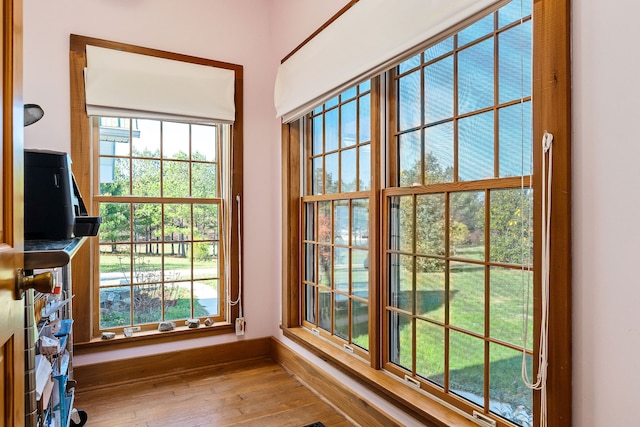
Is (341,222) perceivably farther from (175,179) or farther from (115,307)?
(115,307)

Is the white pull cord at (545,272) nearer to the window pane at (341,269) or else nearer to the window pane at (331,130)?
the window pane at (341,269)

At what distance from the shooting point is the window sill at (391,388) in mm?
1722

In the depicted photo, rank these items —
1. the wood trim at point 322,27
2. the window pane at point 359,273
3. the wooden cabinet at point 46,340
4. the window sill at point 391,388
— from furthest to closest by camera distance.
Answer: the window pane at point 359,273
the wood trim at point 322,27
the window sill at point 391,388
the wooden cabinet at point 46,340

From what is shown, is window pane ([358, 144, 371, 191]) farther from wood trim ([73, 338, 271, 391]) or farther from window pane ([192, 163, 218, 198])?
wood trim ([73, 338, 271, 391])

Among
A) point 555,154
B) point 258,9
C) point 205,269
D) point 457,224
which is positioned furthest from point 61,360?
point 258,9

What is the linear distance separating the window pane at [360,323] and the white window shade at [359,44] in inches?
50.7

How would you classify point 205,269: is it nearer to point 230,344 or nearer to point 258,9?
point 230,344

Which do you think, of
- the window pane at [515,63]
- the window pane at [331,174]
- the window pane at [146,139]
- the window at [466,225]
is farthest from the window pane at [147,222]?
the window pane at [515,63]

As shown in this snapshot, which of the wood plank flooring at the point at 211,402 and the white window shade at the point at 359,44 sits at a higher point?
the white window shade at the point at 359,44

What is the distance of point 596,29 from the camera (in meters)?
1.20

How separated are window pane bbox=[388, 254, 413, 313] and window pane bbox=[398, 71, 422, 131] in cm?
69

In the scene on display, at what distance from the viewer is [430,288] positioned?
1.91 meters

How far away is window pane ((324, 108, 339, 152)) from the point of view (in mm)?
2708

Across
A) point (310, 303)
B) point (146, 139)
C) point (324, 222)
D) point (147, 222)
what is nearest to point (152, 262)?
point (147, 222)
